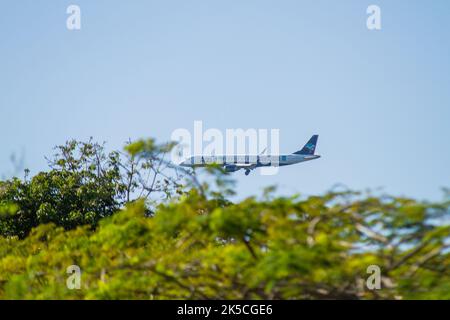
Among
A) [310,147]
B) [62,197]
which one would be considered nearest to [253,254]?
[62,197]

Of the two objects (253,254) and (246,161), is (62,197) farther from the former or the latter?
(246,161)

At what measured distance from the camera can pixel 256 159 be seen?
74.3 meters

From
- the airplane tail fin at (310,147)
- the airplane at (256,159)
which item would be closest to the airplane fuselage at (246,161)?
the airplane at (256,159)

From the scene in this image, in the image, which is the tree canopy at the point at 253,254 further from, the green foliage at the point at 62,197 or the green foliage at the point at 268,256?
the green foliage at the point at 62,197

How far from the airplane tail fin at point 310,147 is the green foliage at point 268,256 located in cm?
7206

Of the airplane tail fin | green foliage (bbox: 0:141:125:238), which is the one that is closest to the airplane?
the airplane tail fin

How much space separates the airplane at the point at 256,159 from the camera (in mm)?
70900

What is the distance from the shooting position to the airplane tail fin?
85.2 meters

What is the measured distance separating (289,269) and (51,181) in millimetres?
Answer: 23305

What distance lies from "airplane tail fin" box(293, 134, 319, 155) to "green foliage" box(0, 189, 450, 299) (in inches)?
2837

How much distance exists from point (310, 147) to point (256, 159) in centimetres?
1300
